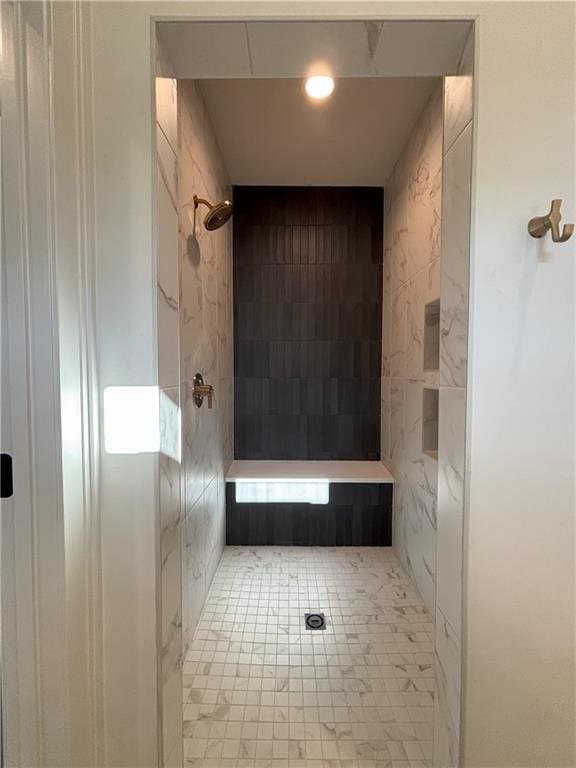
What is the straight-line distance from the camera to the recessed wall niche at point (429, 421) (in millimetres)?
1914

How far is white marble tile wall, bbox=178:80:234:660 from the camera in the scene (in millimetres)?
1521

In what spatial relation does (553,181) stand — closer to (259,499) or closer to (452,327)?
(452,327)

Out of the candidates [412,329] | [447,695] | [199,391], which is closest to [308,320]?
[412,329]

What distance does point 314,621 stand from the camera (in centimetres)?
172

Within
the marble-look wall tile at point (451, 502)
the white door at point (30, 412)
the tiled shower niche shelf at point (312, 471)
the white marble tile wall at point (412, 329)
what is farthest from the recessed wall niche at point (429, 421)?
the white door at point (30, 412)

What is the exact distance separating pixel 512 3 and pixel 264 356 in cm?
211

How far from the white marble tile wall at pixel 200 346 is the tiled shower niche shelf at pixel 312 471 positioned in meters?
0.18

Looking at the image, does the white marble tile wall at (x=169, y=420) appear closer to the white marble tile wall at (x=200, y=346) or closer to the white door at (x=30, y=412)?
the white door at (x=30, y=412)

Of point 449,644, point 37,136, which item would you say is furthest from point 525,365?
point 37,136

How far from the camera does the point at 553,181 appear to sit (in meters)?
0.87

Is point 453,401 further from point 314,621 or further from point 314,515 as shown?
point 314,515

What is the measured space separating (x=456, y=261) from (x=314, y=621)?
1.62 meters

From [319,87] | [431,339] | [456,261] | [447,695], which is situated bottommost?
[447,695]

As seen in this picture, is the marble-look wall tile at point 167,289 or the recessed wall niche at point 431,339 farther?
the recessed wall niche at point 431,339
